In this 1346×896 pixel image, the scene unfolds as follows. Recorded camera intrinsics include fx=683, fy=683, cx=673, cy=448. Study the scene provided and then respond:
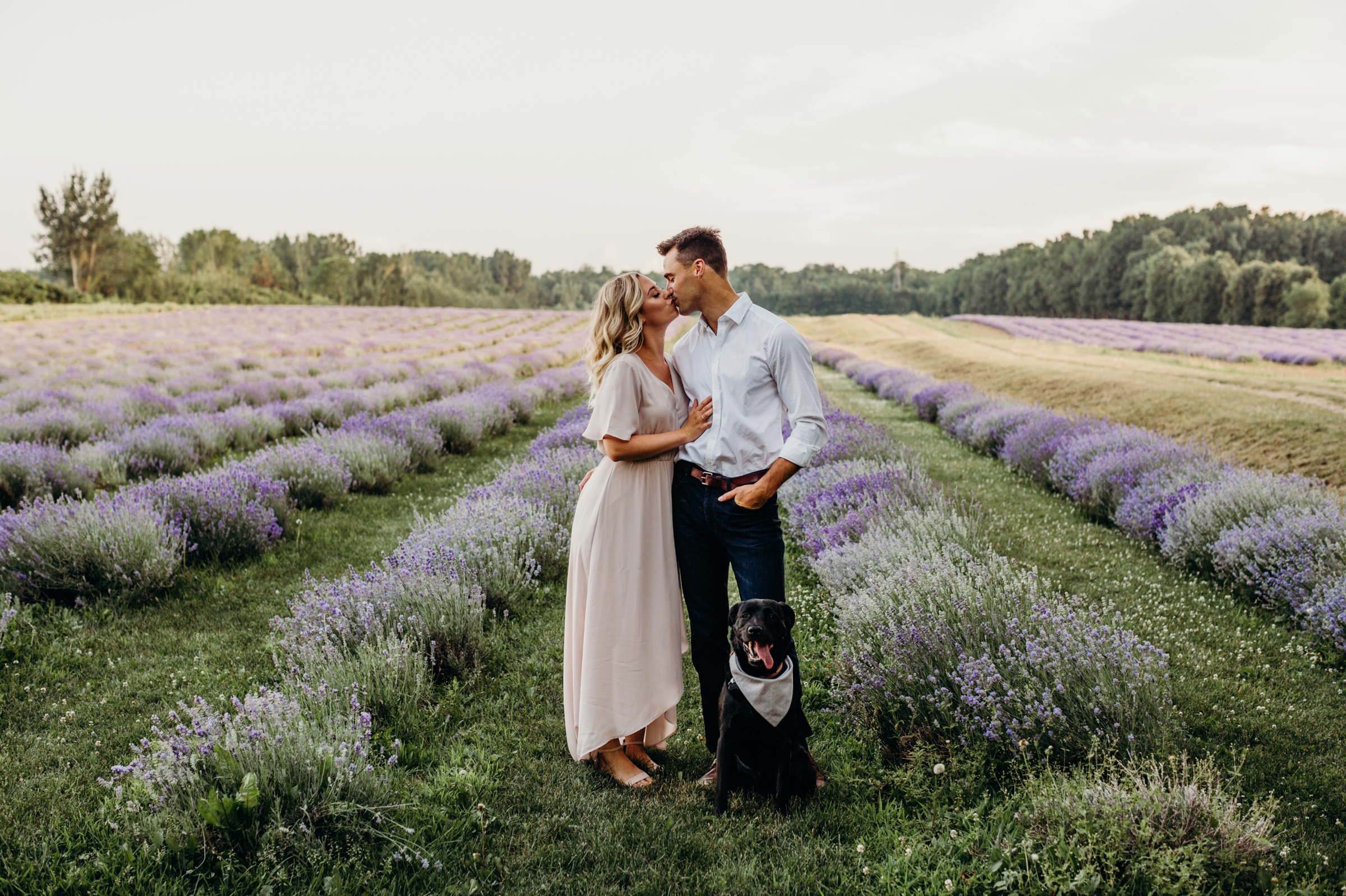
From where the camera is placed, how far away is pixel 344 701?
10.0 feet

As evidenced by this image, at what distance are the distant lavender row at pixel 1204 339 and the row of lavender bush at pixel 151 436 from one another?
28727 mm

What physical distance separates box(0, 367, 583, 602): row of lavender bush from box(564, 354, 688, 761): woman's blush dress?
11.6ft

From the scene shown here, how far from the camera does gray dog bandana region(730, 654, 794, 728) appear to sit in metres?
2.41

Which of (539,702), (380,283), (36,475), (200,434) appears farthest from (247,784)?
(380,283)

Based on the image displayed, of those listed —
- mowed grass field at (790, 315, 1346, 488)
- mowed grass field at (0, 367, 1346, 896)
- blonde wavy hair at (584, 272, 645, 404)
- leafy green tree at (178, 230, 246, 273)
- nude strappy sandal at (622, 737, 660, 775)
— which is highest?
leafy green tree at (178, 230, 246, 273)

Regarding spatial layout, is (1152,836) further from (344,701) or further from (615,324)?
(344,701)

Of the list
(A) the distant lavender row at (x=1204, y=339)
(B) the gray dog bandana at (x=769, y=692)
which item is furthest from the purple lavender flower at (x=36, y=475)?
(A) the distant lavender row at (x=1204, y=339)

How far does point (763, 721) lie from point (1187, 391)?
48.4 feet

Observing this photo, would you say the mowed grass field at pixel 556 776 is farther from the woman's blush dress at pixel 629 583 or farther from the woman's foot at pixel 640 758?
the woman's blush dress at pixel 629 583

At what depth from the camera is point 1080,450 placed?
26.3ft

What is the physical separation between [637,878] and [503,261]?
102 metres

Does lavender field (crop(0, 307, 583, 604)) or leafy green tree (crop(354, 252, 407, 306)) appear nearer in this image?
lavender field (crop(0, 307, 583, 604))

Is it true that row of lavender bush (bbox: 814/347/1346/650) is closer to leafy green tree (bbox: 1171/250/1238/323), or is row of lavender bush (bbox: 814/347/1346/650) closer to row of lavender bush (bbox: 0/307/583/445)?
row of lavender bush (bbox: 0/307/583/445)

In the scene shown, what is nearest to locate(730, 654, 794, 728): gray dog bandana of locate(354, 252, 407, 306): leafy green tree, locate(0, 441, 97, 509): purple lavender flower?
locate(0, 441, 97, 509): purple lavender flower
